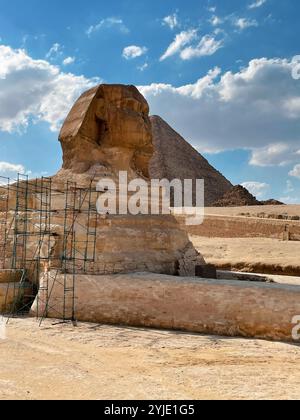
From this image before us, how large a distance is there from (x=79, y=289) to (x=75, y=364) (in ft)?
8.39

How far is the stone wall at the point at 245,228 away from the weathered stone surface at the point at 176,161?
14049 millimetres

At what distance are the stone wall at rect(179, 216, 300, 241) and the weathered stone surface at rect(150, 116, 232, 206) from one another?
14049 millimetres

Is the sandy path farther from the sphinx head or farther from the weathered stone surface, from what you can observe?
the weathered stone surface

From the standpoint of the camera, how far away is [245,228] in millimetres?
22734

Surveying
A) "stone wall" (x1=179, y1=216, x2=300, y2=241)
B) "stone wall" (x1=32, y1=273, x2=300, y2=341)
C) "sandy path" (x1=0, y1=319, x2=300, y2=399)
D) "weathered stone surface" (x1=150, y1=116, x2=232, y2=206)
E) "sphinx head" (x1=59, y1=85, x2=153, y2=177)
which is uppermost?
"weathered stone surface" (x1=150, y1=116, x2=232, y2=206)

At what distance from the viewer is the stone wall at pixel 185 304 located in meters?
6.29

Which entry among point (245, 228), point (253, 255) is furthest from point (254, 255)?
point (245, 228)

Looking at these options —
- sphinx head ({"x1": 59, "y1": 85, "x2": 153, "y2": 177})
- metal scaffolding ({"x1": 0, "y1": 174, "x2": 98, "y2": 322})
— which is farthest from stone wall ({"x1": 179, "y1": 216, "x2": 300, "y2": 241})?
metal scaffolding ({"x1": 0, "y1": 174, "x2": 98, "y2": 322})

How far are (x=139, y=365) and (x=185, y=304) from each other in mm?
1925

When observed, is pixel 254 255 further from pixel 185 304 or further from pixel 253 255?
pixel 185 304

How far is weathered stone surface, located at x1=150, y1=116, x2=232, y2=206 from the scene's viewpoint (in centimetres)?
3866

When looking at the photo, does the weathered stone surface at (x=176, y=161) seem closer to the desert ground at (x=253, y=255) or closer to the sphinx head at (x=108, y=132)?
the desert ground at (x=253, y=255)
